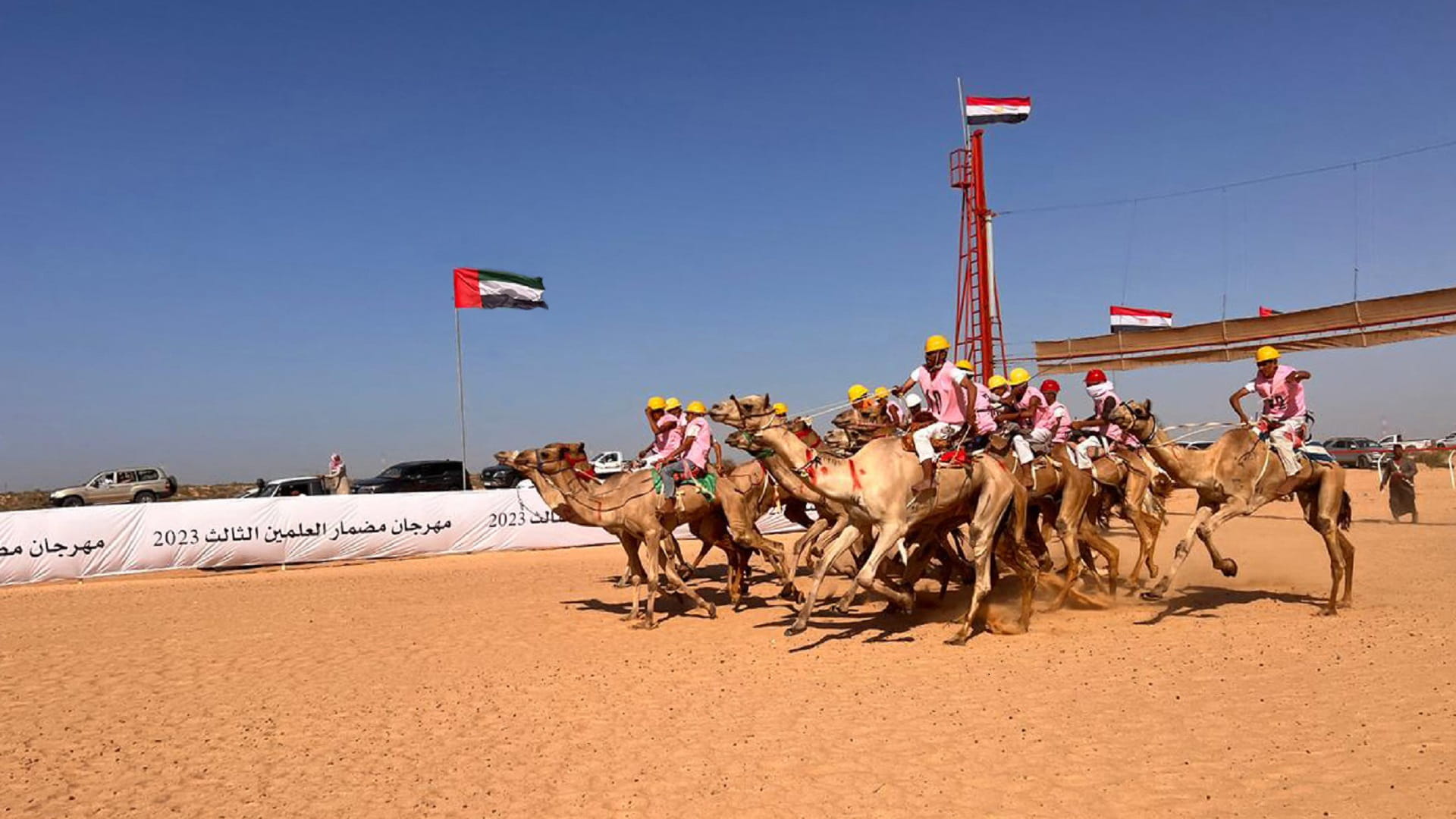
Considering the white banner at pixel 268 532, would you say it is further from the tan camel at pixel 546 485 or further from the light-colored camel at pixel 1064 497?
the light-colored camel at pixel 1064 497

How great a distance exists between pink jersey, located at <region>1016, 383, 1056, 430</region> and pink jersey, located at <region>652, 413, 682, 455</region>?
496 cm

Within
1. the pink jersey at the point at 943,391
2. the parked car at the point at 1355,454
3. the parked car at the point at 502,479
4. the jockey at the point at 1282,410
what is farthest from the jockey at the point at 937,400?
the parked car at the point at 1355,454

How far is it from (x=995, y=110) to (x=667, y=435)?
17425 millimetres

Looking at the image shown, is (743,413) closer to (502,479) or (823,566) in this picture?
(823,566)

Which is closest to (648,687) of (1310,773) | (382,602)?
(1310,773)

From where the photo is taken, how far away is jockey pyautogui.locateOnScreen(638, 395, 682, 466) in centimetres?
1465

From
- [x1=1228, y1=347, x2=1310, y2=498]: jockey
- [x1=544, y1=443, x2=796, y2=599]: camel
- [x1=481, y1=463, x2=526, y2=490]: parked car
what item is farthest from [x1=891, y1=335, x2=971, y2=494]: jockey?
[x1=481, y1=463, x2=526, y2=490]: parked car

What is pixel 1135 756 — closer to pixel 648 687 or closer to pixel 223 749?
pixel 648 687

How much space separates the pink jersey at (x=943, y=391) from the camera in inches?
451

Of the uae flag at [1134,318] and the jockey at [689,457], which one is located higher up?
the uae flag at [1134,318]

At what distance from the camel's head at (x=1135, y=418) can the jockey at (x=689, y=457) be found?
5.45 metres

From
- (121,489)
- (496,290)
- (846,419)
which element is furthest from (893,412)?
(121,489)

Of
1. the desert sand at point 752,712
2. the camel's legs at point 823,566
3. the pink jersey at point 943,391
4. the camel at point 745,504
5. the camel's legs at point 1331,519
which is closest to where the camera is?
the desert sand at point 752,712

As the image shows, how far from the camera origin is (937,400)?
11.6m
